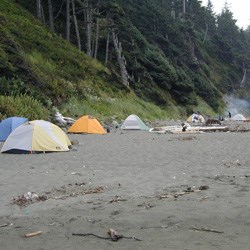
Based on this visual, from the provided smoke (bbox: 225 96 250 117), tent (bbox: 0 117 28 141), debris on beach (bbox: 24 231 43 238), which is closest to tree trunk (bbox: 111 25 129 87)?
tent (bbox: 0 117 28 141)

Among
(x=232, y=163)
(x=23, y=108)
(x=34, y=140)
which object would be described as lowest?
(x=232, y=163)

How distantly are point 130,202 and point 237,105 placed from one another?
233 ft

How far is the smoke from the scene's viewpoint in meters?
70.5

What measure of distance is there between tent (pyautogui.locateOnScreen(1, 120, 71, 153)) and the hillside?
24.9ft

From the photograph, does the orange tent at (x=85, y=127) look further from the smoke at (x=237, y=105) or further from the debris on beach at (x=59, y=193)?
the smoke at (x=237, y=105)

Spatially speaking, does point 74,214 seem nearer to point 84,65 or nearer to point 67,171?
point 67,171

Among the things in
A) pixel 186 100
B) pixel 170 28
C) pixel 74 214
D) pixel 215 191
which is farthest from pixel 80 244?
pixel 170 28

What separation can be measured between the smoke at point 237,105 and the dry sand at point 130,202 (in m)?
60.0

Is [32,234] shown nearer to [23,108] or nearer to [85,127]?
[85,127]

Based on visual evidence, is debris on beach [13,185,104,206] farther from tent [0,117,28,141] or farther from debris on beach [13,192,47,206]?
tent [0,117,28,141]

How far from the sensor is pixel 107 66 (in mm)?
46125

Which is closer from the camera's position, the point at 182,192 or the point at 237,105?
the point at 182,192

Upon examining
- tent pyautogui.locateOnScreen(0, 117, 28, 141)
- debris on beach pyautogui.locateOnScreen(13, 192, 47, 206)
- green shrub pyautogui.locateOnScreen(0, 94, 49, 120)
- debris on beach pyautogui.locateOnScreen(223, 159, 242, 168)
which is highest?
green shrub pyautogui.locateOnScreen(0, 94, 49, 120)

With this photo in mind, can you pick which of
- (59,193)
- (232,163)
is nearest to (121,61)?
(232,163)
